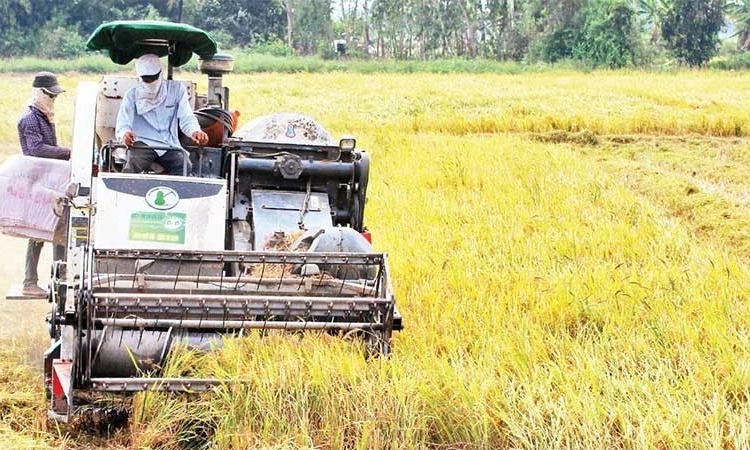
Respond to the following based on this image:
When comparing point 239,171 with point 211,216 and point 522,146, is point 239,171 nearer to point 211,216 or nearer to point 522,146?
point 211,216

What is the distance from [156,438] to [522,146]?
428 inches

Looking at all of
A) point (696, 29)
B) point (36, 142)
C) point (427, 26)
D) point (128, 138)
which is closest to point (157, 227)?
point (128, 138)

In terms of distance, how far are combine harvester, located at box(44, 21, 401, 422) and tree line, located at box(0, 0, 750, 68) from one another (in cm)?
3444

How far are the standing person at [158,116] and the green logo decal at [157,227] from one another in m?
0.81

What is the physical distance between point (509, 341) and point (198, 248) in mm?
1726

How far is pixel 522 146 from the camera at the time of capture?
14336mm

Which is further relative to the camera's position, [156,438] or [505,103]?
[505,103]

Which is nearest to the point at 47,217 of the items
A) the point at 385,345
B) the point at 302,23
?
the point at 385,345

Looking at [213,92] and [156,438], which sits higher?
[213,92]

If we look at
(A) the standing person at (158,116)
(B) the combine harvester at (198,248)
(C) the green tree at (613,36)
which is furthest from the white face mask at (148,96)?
(C) the green tree at (613,36)

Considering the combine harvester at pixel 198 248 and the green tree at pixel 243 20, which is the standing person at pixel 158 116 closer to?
the combine harvester at pixel 198 248

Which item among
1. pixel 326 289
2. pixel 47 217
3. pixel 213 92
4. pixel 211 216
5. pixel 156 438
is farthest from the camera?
pixel 213 92

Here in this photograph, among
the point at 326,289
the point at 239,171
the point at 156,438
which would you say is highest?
the point at 239,171

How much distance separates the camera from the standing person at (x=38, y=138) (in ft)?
23.4
